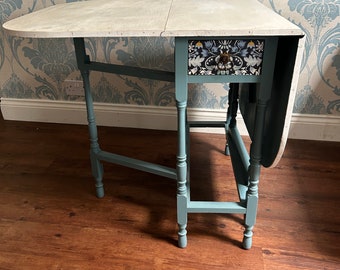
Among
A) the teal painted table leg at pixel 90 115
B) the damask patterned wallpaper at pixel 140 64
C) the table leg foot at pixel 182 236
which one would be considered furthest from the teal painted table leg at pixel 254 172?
the damask patterned wallpaper at pixel 140 64

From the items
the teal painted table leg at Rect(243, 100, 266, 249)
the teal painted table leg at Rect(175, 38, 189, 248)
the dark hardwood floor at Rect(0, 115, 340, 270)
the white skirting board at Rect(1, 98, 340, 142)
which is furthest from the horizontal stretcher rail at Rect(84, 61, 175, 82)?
the white skirting board at Rect(1, 98, 340, 142)

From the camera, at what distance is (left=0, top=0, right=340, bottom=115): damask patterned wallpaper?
188 cm

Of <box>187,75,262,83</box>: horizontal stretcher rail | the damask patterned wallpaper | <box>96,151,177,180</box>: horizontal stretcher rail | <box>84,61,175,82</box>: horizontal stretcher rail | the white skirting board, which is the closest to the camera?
<box>187,75,262,83</box>: horizontal stretcher rail

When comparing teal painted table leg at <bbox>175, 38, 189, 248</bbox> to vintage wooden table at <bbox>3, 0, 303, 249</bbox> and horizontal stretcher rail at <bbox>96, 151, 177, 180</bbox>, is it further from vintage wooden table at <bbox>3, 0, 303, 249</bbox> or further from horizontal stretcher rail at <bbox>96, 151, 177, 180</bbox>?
horizontal stretcher rail at <bbox>96, 151, 177, 180</bbox>

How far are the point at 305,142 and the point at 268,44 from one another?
129cm

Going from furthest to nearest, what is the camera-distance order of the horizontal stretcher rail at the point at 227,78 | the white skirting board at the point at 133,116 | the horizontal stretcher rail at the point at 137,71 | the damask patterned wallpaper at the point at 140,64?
the white skirting board at the point at 133,116 < the damask patterned wallpaper at the point at 140,64 < the horizontal stretcher rail at the point at 137,71 < the horizontal stretcher rail at the point at 227,78

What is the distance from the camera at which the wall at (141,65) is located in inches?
74.0

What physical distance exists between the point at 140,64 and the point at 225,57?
3.71 feet

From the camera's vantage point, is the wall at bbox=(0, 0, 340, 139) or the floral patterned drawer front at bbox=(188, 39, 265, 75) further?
the wall at bbox=(0, 0, 340, 139)

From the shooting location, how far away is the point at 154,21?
1.12 metres

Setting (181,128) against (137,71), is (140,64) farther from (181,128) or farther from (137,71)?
(181,128)

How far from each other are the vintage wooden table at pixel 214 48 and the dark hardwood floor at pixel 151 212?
13cm

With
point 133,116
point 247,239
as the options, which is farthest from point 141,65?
point 247,239

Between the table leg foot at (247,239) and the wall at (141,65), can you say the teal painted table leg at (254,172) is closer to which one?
the table leg foot at (247,239)
